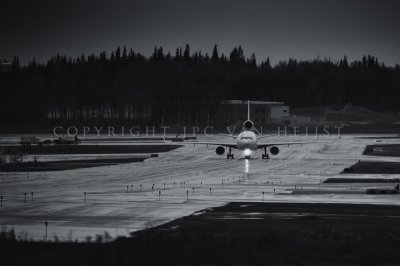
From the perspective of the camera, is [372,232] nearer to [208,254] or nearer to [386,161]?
[208,254]

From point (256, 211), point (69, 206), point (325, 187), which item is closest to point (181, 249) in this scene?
point (256, 211)

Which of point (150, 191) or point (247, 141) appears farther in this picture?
point (247, 141)

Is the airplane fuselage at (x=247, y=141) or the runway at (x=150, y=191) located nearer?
the runway at (x=150, y=191)

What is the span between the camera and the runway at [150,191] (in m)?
39.6

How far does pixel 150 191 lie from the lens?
55.7m

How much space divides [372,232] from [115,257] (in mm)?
15872

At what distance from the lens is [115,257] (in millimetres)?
26141

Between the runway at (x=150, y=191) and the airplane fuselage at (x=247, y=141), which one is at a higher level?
the airplane fuselage at (x=247, y=141)

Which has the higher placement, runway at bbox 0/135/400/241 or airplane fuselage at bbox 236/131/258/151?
airplane fuselage at bbox 236/131/258/151

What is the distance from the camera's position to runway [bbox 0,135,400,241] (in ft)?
130

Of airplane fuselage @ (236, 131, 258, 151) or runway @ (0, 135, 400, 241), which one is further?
airplane fuselage @ (236, 131, 258, 151)

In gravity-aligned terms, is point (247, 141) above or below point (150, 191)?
above

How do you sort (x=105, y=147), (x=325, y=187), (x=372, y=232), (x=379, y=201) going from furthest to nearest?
(x=105, y=147)
(x=325, y=187)
(x=379, y=201)
(x=372, y=232)

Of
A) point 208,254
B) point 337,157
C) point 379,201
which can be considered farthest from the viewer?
point 337,157
